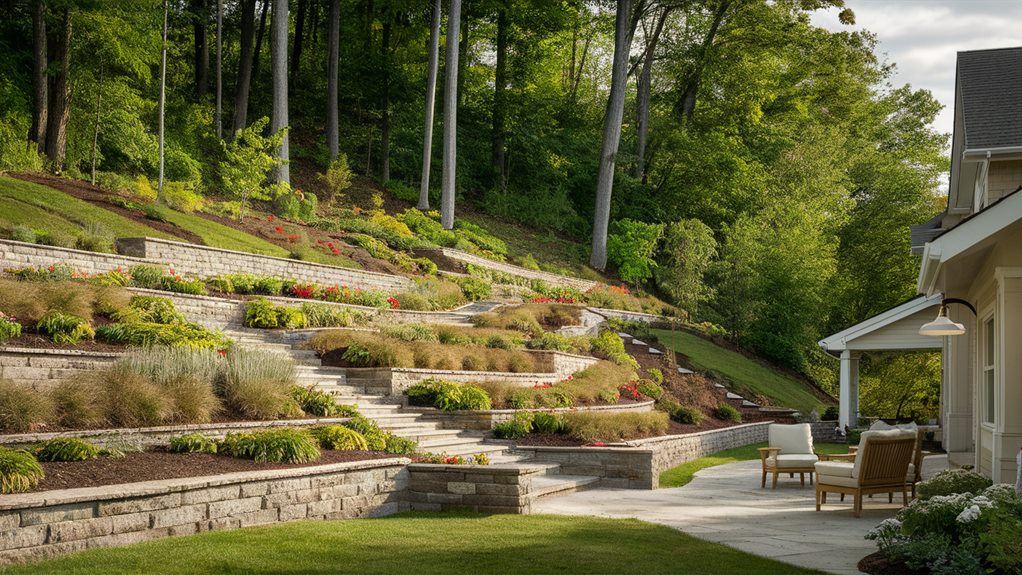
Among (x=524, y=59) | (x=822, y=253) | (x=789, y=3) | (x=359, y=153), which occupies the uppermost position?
(x=789, y=3)

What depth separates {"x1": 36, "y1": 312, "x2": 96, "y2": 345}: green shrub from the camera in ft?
34.0

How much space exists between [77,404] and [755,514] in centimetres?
695

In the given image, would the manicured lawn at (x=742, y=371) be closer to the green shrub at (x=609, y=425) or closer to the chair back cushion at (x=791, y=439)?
the green shrub at (x=609, y=425)

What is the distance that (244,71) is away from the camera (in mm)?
29344

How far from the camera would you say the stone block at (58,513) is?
588 cm

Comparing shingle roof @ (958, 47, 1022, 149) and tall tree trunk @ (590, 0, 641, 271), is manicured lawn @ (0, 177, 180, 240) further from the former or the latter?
tall tree trunk @ (590, 0, 641, 271)

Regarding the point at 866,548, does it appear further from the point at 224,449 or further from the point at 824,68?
the point at 824,68

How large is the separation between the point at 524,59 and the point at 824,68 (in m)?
13.5

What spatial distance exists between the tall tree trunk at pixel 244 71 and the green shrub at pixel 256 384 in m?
18.5

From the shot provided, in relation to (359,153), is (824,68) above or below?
above

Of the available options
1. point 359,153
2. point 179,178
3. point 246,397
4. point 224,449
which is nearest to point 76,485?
point 224,449

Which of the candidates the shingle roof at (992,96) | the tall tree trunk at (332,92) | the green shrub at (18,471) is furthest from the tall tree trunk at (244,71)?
the green shrub at (18,471)

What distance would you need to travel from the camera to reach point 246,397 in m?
9.89

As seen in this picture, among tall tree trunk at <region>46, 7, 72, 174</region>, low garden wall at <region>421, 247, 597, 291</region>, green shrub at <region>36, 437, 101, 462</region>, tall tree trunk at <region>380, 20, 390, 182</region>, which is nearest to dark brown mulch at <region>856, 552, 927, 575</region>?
green shrub at <region>36, 437, 101, 462</region>
